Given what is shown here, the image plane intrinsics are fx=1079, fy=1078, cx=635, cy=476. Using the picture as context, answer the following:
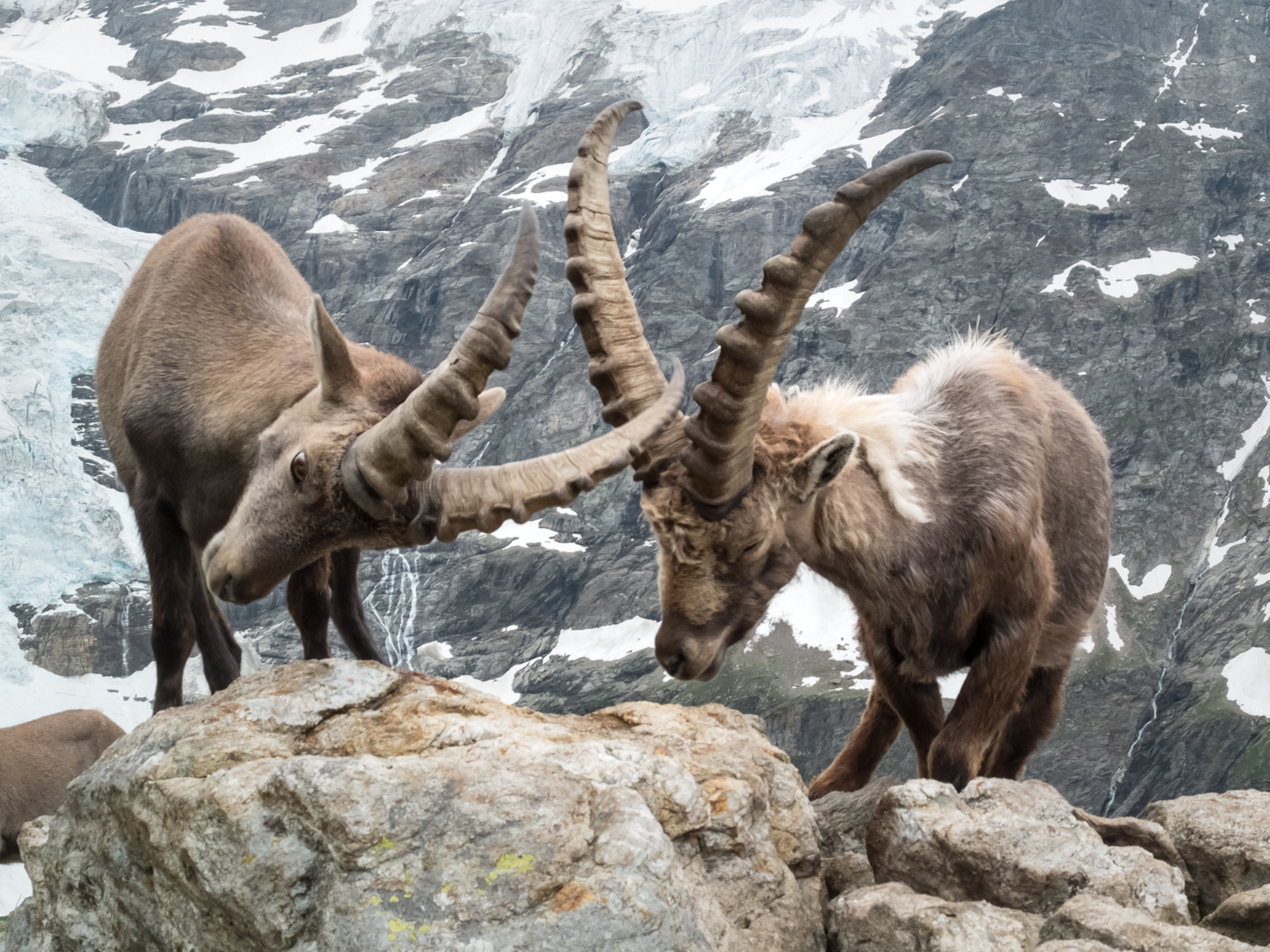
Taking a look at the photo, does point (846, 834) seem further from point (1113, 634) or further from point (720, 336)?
point (1113, 634)

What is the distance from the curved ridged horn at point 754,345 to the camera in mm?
5824

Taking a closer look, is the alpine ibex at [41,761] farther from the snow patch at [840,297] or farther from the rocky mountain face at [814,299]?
the snow patch at [840,297]

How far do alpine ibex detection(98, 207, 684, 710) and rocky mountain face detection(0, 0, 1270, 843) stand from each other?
76.9 m

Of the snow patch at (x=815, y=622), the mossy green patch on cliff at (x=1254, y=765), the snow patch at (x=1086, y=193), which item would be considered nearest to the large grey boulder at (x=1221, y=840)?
the mossy green patch on cliff at (x=1254, y=765)

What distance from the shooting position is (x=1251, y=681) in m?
101

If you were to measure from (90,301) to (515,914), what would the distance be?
328 ft

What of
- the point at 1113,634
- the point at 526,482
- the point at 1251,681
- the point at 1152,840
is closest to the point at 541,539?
the point at 1113,634

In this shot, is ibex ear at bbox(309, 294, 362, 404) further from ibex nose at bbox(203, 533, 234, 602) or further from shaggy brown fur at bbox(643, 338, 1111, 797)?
shaggy brown fur at bbox(643, 338, 1111, 797)

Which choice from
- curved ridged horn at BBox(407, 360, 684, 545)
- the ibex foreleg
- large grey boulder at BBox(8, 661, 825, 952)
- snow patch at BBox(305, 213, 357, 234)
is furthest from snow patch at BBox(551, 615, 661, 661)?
Result: large grey boulder at BBox(8, 661, 825, 952)

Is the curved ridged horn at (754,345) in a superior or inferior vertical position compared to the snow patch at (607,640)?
superior

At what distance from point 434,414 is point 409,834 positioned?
8.69ft

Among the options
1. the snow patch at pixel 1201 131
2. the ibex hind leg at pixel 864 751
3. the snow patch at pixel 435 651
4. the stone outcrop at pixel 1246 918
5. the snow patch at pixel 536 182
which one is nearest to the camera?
the stone outcrop at pixel 1246 918

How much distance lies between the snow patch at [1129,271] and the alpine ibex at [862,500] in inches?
5960

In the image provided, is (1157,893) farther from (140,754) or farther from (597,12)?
(597,12)
